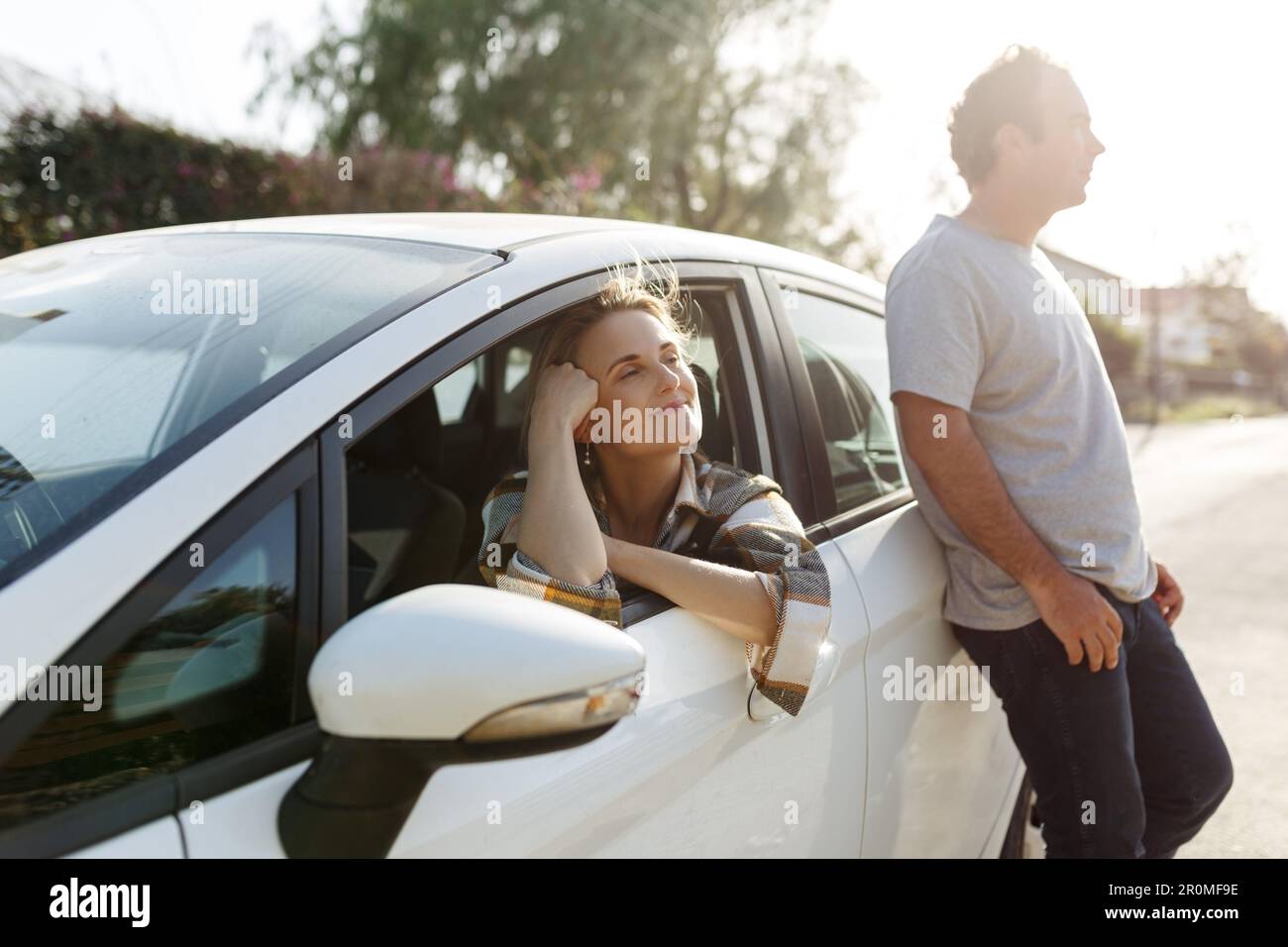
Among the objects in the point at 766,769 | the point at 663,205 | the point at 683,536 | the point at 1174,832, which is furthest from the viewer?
the point at 663,205

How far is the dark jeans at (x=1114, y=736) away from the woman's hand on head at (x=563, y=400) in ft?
3.48

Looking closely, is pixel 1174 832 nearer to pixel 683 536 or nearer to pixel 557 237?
pixel 683 536

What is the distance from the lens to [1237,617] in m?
6.47

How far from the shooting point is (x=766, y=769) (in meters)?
1.69

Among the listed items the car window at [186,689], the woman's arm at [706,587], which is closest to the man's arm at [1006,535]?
the woman's arm at [706,587]

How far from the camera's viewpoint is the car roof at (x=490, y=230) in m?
1.80

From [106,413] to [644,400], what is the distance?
2.70 feet

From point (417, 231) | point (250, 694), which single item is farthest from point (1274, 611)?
point (250, 694)

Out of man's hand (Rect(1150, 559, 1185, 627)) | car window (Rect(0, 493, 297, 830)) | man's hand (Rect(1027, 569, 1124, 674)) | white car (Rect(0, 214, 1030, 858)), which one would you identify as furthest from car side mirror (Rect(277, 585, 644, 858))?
man's hand (Rect(1150, 559, 1185, 627))

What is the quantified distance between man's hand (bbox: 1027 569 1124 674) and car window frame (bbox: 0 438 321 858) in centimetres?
153

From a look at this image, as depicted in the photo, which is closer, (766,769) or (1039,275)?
(766,769)

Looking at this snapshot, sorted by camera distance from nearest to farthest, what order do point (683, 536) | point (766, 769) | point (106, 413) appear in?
point (106, 413)
point (766, 769)
point (683, 536)

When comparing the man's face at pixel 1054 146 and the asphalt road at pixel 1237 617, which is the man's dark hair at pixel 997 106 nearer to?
the man's face at pixel 1054 146

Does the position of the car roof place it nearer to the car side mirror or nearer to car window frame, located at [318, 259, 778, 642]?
car window frame, located at [318, 259, 778, 642]
